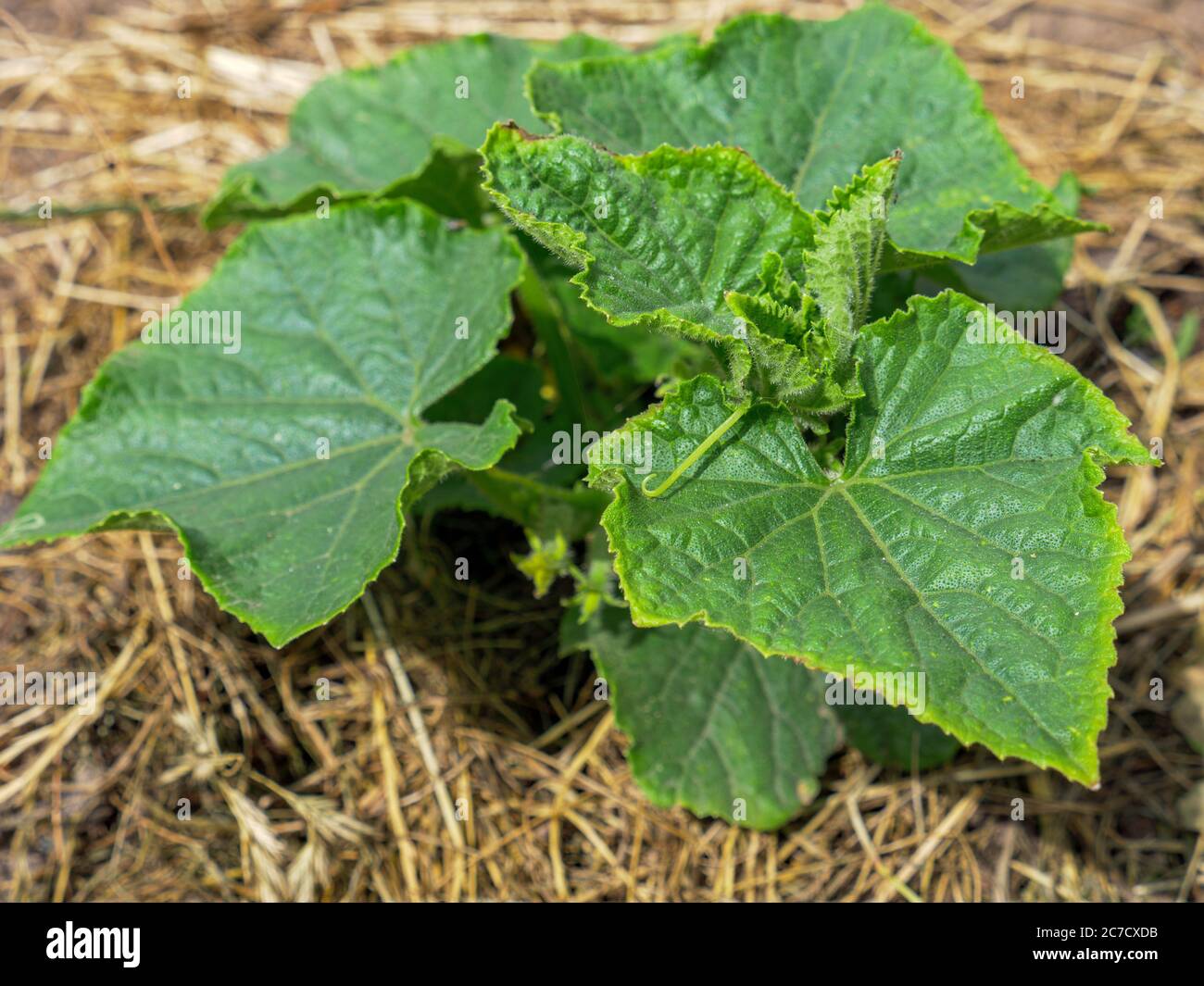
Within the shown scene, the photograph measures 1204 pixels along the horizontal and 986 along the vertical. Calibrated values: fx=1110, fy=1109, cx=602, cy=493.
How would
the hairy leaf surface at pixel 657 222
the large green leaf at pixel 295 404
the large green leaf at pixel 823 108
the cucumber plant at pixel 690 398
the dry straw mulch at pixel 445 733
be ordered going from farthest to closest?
1. the dry straw mulch at pixel 445 733
2. the large green leaf at pixel 823 108
3. the large green leaf at pixel 295 404
4. the hairy leaf surface at pixel 657 222
5. the cucumber plant at pixel 690 398

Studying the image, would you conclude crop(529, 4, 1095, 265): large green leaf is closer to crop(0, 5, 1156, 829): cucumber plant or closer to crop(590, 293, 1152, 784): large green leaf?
crop(0, 5, 1156, 829): cucumber plant

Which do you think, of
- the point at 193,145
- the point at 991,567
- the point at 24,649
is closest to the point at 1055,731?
the point at 991,567

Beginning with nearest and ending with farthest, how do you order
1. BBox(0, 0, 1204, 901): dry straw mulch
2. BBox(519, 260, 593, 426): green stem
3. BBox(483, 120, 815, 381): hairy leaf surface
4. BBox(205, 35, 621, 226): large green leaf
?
BBox(483, 120, 815, 381): hairy leaf surface < BBox(0, 0, 1204, 901): dry straw mulch < BBox(519, 260, 593, 426): green stem < BBox(205, 35, 621, 226): large green leaf

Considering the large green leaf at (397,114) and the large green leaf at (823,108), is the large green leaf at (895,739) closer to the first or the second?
the large green leaf at (823,108)

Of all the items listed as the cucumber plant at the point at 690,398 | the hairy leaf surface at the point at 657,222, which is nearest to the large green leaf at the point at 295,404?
the cucumber plant at the point at 690,398

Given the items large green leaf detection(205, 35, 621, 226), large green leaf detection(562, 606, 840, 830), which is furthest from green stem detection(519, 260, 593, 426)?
large green leaf detection(562, 606, 840, 830)

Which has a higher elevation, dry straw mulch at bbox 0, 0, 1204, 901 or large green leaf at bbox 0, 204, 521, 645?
large green leaf at bbox 0, 204, 521, 645

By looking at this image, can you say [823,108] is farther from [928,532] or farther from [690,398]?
[928,532]
